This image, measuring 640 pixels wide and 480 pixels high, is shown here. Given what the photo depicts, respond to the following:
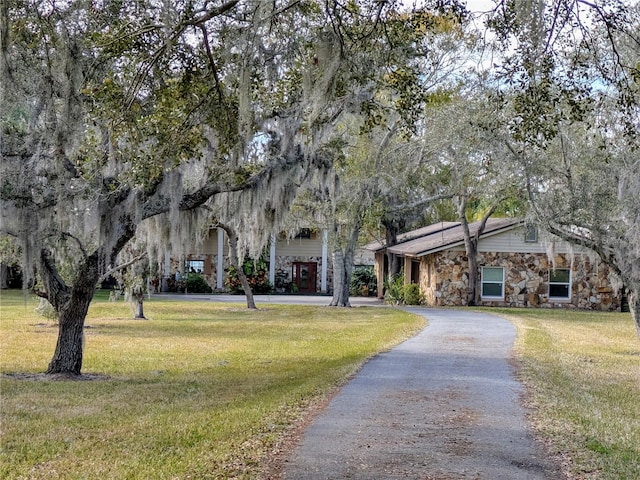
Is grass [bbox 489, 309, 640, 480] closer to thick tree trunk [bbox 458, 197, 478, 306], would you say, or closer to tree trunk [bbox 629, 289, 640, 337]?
tree trunk [bbox 629, 289, 640, 337]

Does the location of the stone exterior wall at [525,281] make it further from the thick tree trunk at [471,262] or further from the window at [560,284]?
the thick tree trunk at [471,262]

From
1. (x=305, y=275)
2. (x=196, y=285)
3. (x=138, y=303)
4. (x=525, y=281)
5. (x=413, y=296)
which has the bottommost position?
(x=138, y=303)

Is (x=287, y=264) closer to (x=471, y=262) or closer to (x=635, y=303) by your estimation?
(x=471, y=262)

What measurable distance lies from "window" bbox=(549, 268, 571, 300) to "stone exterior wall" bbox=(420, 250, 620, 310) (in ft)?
0.50

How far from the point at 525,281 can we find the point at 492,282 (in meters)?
1.23

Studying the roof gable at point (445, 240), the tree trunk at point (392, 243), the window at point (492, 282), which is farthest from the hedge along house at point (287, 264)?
the window at point (492, 282)

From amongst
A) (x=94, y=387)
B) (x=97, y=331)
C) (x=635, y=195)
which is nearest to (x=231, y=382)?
(x=94, y=387)

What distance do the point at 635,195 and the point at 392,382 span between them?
5743 millimetres

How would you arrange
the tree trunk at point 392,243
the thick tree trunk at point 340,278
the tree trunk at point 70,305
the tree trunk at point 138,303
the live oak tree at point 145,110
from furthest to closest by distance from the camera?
the tree trunk at point 392,243
the thick tree trunk at point 340,278
the tree trunk at point 138,303
the tree trunk at point 70,305
the live oak tree at point 145,110

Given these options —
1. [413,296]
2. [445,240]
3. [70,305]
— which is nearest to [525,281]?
[445,240]

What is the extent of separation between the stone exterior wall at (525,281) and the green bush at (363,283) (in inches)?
441

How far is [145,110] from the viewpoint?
8.26 metres

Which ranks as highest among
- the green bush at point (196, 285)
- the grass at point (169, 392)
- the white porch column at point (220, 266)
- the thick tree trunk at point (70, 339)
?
the white porch column at point (220, 266)

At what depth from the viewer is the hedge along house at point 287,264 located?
133 feet
